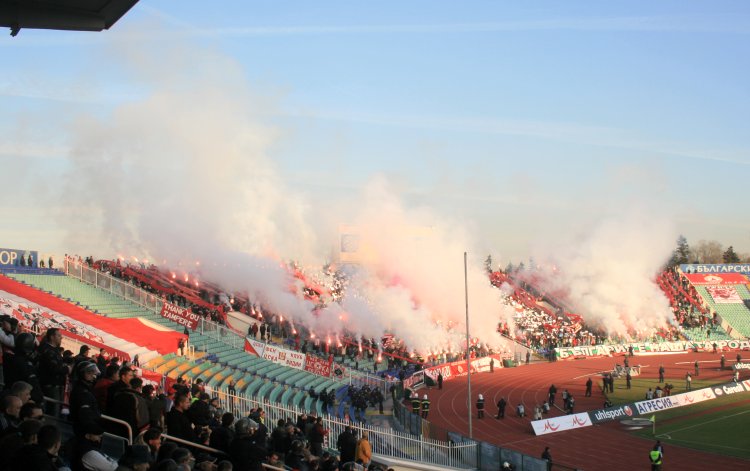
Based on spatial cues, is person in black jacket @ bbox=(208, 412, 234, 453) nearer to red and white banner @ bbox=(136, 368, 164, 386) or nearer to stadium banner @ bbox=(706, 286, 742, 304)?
red and white banner @ bbox=(136, 368, 164, 386)

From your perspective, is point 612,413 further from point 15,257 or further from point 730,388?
point 15,257

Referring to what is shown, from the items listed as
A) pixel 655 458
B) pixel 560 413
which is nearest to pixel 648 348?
pixel 560 413

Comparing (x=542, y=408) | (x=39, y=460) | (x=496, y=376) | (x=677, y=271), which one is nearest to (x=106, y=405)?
(x=39, y=460)

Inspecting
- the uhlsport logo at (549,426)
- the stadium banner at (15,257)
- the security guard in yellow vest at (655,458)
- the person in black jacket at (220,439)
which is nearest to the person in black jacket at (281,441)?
the person in black jacket at (220,439)

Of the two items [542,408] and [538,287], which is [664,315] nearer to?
[538,287]

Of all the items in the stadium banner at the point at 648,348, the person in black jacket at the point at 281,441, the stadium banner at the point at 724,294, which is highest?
the stadium banner at the point at 724,294

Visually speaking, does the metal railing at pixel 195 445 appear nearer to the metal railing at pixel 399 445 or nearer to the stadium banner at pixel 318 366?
the metal railing at pixel 399 445

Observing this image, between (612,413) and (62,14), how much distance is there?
27.8 metres

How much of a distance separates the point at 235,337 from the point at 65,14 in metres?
22.5

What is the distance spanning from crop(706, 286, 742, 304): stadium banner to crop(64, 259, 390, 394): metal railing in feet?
181

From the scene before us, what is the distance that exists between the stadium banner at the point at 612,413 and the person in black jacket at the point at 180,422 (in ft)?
83.4

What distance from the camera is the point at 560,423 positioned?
30672 mm

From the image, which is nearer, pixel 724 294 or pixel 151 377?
pixel 151 377

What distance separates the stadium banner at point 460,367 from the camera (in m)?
42.5
